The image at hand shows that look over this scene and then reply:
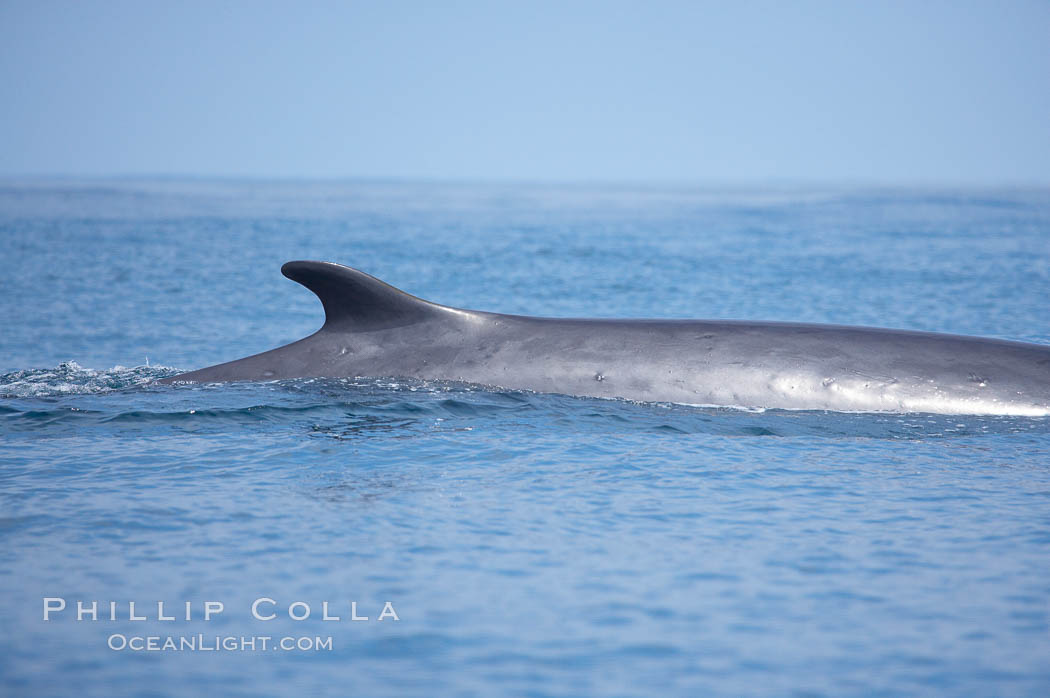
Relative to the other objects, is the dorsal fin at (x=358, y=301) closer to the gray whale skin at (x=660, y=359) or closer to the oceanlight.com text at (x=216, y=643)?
the gray whale skin at (x=660, y=359)

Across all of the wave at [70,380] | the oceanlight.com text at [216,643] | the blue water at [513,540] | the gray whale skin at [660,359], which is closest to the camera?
the blue water at [513,540]

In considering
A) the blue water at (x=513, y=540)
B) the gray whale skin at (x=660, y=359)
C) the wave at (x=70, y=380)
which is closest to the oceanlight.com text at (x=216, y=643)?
the blue water at (x=513, y=540)

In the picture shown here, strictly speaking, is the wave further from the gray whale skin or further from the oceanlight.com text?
the oceanlight.com text

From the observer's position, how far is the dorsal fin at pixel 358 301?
980 centimetres

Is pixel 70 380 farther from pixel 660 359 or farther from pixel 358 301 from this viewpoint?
pixel 660 359

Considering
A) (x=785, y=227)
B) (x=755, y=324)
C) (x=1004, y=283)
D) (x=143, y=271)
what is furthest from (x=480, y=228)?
(x=755, y=324)

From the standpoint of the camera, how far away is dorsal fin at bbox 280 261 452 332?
32.1 feet

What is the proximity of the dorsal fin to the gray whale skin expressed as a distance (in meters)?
0.01

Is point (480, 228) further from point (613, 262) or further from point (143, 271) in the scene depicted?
point (143, 271)

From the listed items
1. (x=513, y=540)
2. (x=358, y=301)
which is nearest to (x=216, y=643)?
(x=513, y=540)

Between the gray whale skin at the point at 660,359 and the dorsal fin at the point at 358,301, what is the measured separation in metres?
0.01

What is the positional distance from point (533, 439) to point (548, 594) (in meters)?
3.11

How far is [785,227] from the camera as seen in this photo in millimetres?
52688

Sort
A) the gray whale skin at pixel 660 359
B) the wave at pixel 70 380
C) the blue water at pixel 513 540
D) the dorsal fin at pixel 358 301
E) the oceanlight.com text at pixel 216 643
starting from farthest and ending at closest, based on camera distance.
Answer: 1. the wave at pixel 70 380
2. the dorsal fin at pixel 358 301
3. the gray whale skin at pixel 660 359
4. the oceanlight.com text at pixel 216 643
5. the blue water at pixel 513 540
